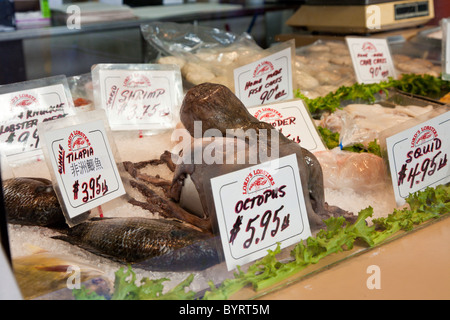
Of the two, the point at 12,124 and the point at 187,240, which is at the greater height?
the point at 12,124

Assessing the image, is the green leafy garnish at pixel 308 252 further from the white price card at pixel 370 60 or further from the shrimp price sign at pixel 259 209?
the white price card at pixel 370 60

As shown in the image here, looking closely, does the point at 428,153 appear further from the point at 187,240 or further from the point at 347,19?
the point at 347,19

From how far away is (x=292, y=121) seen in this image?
8.21 feet

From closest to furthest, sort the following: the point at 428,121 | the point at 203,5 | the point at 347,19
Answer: the point at 428,121 < the point at 347,19 < the point at 203,5

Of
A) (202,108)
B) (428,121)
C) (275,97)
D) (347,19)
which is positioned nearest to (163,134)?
(275,97)

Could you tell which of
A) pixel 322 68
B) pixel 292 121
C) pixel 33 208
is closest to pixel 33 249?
pixel 33 208

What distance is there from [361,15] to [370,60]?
29.9 inches

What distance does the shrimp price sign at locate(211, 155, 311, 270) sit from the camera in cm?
157

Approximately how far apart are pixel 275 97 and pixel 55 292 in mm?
1742

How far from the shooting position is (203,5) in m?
5.92

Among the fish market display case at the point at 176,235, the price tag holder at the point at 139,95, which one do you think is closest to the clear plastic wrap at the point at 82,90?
the price tag holder at the point at 139,95

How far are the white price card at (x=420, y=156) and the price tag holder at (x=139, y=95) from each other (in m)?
1.31

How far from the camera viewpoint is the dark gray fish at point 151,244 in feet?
5.30

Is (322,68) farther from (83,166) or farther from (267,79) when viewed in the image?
(83,166)
